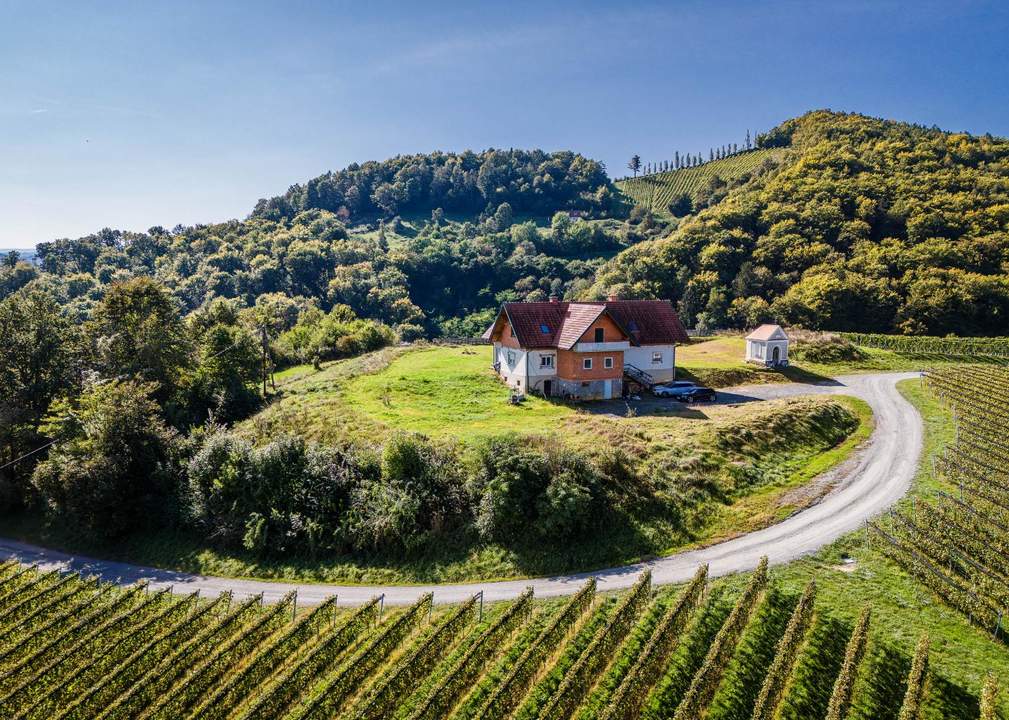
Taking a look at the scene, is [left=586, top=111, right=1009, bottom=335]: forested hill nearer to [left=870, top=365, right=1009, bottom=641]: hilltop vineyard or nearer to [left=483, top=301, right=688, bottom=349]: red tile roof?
[left=483, top=301, right=688, bottom=349]: red tile roof

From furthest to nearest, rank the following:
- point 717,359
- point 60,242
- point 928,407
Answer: point 60,242
point 717,359
point 928,407

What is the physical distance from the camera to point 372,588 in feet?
87.3

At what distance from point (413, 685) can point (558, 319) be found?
36.8 metres

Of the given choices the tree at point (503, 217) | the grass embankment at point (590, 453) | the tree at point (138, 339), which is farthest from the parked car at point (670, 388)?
the tree at point (503, 217)

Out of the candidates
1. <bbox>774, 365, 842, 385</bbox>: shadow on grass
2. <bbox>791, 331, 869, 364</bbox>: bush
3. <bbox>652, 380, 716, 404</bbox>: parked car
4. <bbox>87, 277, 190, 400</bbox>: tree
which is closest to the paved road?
<bbox>652, 380, 716, 404</bbox>: parked car

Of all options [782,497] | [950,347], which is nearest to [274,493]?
[782,497]

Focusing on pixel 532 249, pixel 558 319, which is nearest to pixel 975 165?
pixel 532 249

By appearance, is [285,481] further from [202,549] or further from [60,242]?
[60,242]

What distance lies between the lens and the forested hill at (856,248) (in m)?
84.1

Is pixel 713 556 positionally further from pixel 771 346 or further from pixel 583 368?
pixel 771 346

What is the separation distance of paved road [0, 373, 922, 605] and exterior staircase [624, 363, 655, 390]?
18.2 meters

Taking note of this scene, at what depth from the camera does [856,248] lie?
97750mm

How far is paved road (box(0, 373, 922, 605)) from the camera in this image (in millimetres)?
25219

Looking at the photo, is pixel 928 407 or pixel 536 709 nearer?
pixel 536 709
